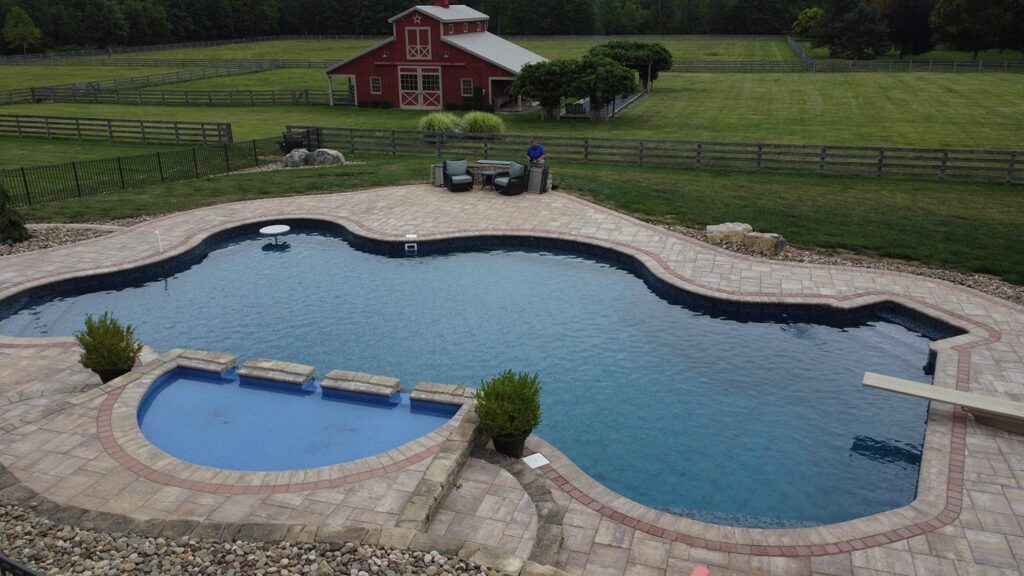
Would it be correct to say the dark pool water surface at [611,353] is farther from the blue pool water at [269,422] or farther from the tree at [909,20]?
the tree at [909,20]

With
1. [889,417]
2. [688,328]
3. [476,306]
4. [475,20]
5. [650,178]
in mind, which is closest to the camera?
[889,417]

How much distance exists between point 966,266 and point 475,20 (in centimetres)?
3456

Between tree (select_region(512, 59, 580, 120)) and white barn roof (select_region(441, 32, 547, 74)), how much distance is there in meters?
2.60

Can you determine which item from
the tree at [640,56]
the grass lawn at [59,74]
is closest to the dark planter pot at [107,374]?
the tree at [640,56]

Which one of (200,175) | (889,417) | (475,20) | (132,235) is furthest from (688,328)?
(475,20)

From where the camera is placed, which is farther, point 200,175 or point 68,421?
point 200,175

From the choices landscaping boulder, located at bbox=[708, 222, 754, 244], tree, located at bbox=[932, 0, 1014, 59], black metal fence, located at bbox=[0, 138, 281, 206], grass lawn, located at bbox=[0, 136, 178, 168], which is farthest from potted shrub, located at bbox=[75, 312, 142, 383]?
tree, located at bbox=[932, 0, 1014, 59]

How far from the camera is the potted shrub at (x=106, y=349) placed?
32.2 ft

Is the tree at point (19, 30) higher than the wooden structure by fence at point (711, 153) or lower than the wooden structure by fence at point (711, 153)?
higher

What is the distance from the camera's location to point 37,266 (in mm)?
14461

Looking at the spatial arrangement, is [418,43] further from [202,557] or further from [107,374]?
[202,557]

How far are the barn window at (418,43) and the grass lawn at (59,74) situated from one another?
2994 centimetres

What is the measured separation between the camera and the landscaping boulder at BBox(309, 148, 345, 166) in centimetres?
2434

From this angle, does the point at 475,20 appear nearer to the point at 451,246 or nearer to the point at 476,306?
the point at 451,246
